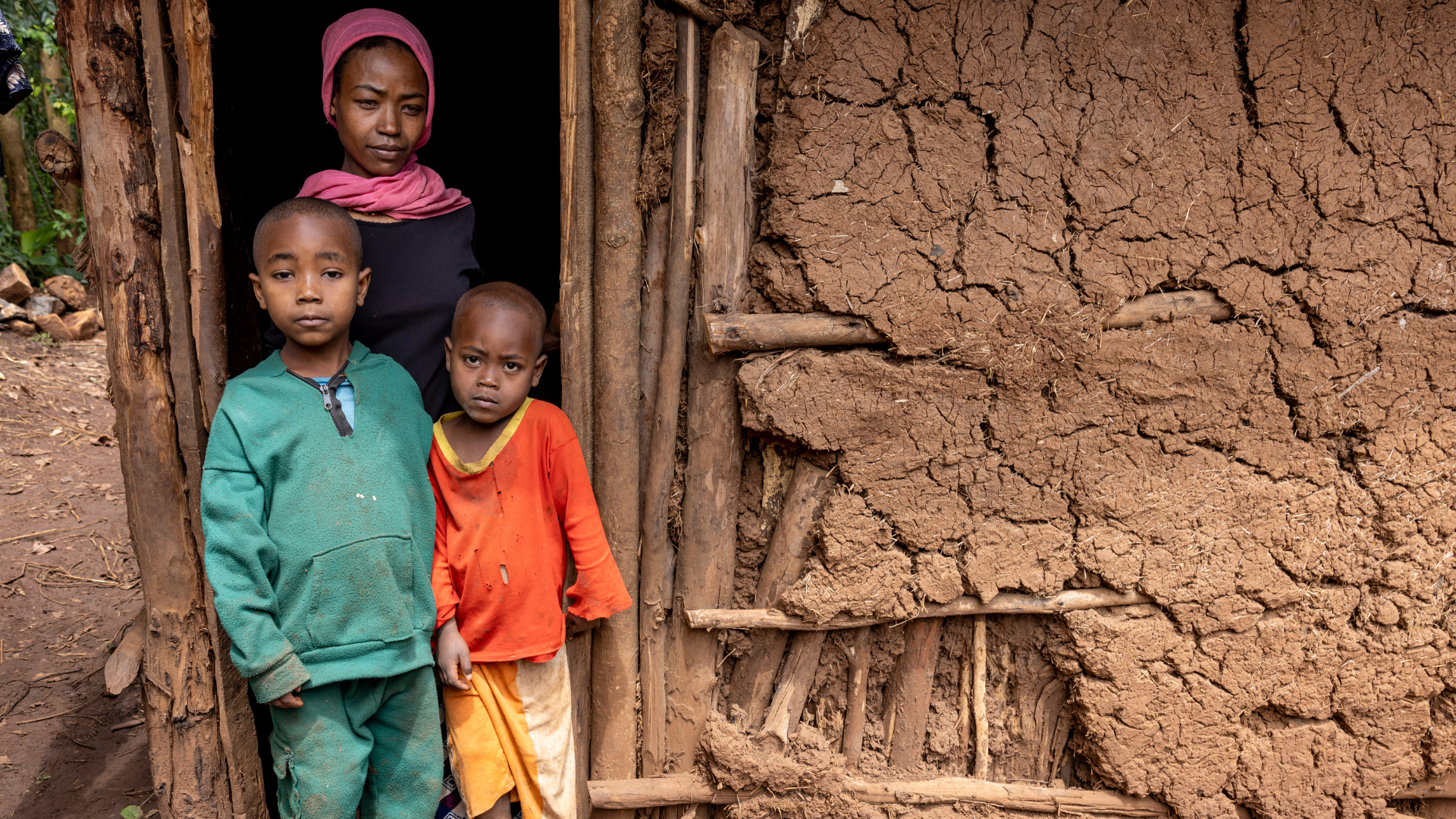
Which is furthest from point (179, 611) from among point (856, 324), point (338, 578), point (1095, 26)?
point (1095, 26)

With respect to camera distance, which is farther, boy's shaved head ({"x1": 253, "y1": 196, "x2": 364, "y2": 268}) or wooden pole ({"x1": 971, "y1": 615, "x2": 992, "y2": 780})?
wooden pole ({"x1": 971, "y1": 615, "x2": 992, "y2": 780})

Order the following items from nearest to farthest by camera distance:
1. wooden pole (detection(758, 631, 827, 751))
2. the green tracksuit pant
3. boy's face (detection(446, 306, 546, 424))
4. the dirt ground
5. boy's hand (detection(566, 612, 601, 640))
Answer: the green tracksuit pant → boy's face (detection(446, 306, 546, 424)) → boy's hand (detection(566, 612, 601, 640)) → wooden pole (detection(758, 631, 827, 751)) → the dirt ground

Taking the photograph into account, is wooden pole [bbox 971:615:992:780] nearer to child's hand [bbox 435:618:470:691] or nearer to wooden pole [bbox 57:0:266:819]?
child's hand [bbox 435:618:470:691]

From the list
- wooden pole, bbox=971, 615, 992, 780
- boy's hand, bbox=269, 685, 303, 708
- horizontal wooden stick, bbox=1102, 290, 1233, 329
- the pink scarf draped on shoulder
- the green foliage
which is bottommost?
wooden pole, bbox=971, 615, 992, 780

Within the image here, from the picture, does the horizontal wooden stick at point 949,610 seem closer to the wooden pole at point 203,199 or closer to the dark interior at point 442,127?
the wooden pole at point 203,199

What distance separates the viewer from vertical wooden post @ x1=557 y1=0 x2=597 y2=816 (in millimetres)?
2086

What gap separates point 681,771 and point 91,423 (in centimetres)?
669

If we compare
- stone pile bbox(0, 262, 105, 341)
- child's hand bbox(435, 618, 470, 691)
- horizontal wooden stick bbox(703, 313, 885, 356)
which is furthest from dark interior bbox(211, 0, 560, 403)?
stone pile bbox(0, 262, 105, 341)

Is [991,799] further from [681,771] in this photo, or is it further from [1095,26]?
[1095,26]

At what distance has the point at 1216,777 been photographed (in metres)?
2.43

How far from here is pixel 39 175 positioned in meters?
11.0

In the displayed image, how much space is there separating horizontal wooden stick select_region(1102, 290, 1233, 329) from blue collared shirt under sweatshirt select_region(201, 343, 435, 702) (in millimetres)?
1946

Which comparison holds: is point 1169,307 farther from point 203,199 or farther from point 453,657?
point 203,199

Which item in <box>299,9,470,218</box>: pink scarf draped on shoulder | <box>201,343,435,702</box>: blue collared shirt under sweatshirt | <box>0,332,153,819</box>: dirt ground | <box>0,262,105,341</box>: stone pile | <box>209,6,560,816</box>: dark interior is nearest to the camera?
<box>201,343,435,702</box>: blue collared shirt under sweatshirt
